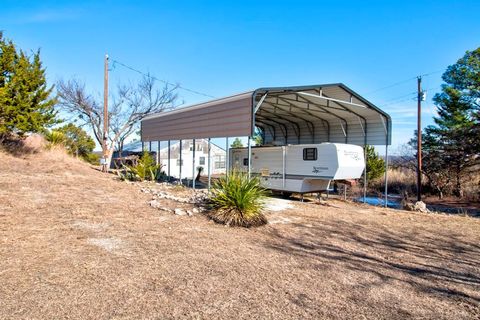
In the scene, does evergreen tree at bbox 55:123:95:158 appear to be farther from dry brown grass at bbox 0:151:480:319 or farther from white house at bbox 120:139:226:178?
dry brown grass at bbox 0:151:480:319

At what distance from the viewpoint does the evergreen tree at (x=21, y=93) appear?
13.6 meters

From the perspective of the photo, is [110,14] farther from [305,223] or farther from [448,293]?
[448,293]

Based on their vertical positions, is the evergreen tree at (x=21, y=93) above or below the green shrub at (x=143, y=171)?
above

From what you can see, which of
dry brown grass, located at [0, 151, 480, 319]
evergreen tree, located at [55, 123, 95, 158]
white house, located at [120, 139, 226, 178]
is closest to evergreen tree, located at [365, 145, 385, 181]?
white house, located at [120, 139, 226, 178]

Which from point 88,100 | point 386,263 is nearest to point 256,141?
point 88,100

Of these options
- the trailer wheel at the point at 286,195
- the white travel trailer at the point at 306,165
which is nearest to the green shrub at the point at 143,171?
the white travel trailer at the point at 306,165

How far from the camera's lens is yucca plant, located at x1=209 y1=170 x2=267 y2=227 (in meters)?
6.64

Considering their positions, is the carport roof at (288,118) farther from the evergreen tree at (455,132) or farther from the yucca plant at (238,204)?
the evergreen tree at (455,132)

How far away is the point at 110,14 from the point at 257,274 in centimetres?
1380

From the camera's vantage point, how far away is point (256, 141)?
3077 centimetres

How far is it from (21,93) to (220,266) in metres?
14.7

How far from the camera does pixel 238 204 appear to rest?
22.3ft

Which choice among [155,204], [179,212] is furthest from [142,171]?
[179,212]

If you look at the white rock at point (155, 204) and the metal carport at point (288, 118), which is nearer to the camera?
the white rock at point (155, 204)
